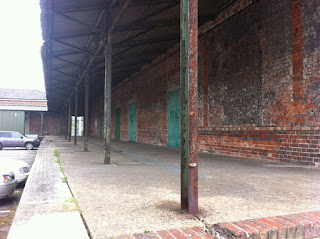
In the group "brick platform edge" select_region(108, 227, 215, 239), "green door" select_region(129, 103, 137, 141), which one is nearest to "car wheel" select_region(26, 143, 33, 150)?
"green door" select_region(129, 103, 137, 141)

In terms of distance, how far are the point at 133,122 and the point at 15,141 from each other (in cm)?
761

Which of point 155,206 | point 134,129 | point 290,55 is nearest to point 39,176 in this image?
point 155,206

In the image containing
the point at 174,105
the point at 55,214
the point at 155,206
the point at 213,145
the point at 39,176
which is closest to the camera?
the point at 55,214

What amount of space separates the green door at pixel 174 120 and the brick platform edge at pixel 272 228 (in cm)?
957

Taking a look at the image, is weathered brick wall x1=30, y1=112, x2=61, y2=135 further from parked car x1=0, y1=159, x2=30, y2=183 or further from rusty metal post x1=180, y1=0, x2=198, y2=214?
rusty metal post x1=180, y1=0, x2=198, y2=214

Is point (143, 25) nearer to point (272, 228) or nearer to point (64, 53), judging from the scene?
point (64, 53)

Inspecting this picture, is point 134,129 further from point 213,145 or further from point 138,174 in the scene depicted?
point 138,174

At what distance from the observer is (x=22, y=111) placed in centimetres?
2419

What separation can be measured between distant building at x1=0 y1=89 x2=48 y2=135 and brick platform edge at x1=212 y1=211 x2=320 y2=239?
24.8 meters

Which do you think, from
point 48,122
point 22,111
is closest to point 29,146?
point 22,111

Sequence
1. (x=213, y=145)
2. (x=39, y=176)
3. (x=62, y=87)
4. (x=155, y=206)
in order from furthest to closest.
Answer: (x=62, y=87), (x=213, y=145), (x=39, y=176), (x=155, y=206)

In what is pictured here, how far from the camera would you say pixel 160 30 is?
32.6ft

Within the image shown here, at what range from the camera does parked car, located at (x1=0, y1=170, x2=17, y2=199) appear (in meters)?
4.45

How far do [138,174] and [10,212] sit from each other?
2234 mm
